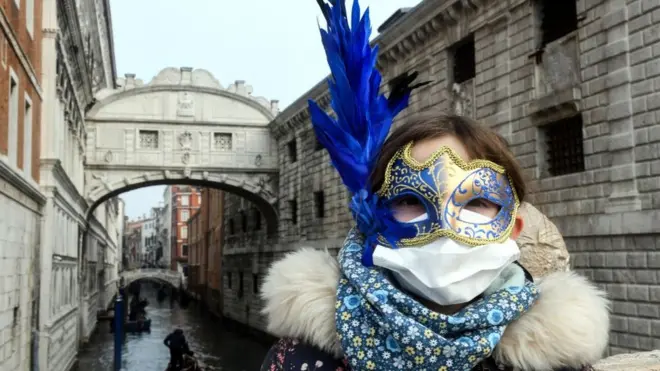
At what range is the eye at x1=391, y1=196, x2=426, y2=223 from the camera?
1.75m

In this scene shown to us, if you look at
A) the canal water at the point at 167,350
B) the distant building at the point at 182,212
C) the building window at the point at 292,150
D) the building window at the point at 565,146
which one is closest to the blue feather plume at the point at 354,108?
the building window at the point at 565,146

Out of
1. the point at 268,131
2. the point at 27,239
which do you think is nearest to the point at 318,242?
the point at 268,131

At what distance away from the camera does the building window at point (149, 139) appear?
77.4ft

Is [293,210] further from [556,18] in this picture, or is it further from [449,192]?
[449,192]

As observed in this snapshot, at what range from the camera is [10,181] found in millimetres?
9289

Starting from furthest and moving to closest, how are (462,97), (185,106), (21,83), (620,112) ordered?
(185,106) < (462,97) < (21,83) < (620,112)

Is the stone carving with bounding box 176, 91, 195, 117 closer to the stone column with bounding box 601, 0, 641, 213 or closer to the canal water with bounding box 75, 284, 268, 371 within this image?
the canal water with bounding box 75, 284, 268, 371

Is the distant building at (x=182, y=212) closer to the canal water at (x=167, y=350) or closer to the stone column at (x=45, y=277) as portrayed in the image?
the canal water at (x=167, y=350)

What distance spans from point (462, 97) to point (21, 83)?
26.0 ft

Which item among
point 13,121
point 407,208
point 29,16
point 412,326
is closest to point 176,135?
point 29,16

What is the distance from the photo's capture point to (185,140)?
2367cm

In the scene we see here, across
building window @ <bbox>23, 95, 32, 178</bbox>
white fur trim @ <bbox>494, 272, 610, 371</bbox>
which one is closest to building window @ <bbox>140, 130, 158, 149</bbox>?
building window @ <bbox>23, 95, 32, 178</bbox>

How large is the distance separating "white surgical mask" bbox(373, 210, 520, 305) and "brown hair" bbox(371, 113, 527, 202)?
253 millimetres

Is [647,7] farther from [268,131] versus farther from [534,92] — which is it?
[268,131]
